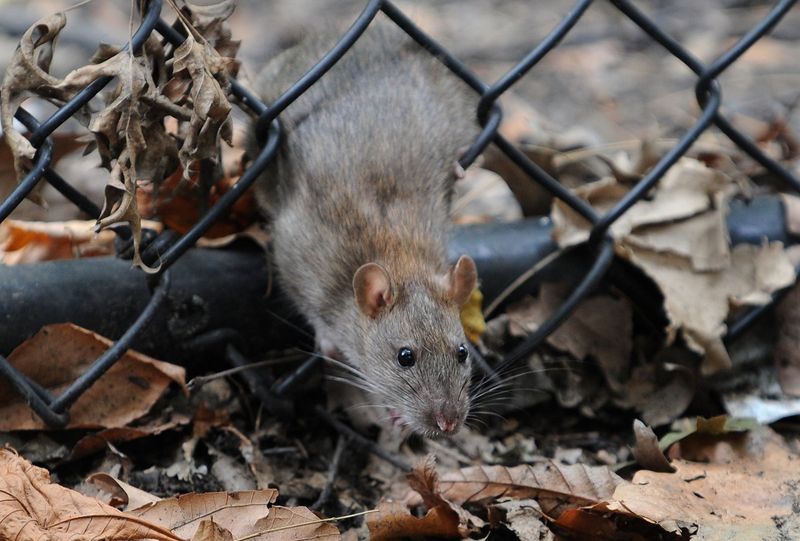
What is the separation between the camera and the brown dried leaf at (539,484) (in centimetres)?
318

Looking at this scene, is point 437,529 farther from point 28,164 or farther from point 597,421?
point 28,164

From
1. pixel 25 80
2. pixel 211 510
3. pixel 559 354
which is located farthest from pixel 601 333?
pixel 25 80

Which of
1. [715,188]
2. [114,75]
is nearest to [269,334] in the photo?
[114,75]

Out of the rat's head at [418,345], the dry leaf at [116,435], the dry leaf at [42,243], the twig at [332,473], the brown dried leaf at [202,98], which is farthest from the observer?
the dry leaf at [42,243]

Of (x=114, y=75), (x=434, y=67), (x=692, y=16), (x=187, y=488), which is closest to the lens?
(x=114, y=75)

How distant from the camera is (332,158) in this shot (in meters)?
3.92

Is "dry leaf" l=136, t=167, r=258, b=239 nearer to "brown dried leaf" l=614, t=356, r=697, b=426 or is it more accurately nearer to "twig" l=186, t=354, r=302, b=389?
"twig" l=186, t=354, r=302, b=389

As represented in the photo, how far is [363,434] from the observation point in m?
Answer: 3.92

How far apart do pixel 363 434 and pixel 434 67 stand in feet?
5.85

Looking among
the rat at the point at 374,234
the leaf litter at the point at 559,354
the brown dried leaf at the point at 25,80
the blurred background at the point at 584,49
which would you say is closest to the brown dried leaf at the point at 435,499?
the leaf litter at the point at 559,354

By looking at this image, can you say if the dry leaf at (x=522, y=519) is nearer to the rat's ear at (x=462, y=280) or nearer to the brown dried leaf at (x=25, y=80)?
the rat's ear at (x=462, y=280)

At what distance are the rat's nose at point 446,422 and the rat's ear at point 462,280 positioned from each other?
0.48 meters

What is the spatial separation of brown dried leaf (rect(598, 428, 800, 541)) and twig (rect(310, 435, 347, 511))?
1.03m

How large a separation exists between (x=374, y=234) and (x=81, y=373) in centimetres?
126
